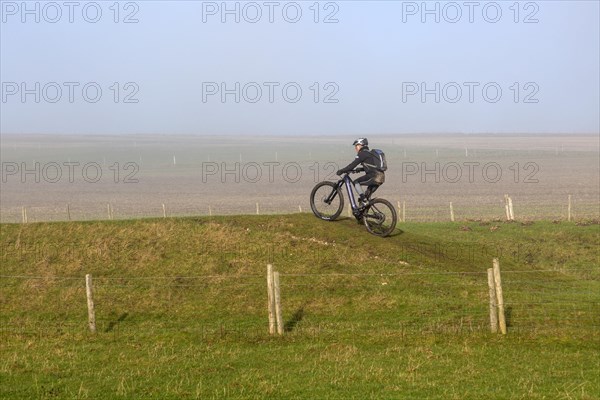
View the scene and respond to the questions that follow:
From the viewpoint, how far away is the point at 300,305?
21.0 meters

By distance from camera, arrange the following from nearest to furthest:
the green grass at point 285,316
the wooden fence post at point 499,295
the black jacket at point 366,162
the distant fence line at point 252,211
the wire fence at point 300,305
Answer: the green grass at point 285,316
the wooden fence post at point 499,295
the wire fence at point 300,305
the black jacket at point 366,162
the distant fence line at point 252,211

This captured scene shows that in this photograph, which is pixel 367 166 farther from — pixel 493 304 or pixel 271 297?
pixel 493 304

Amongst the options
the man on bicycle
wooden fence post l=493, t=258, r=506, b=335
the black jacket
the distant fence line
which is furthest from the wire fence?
the distant fence line

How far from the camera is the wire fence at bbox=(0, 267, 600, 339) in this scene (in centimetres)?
1925

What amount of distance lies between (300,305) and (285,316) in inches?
31.2

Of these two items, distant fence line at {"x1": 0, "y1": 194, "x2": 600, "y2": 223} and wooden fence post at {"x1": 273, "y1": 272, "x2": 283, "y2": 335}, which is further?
distant fence line at {"x1": 0, "y1": 194, "x2": 600, "y2": 223}

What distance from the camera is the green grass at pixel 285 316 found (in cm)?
1415

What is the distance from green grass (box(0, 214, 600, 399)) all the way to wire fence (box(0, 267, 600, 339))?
0.05 m

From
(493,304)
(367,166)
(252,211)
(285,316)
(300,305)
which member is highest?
(367,166)

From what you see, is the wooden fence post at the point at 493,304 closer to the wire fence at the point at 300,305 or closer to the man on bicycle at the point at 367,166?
the wire fence at the point at 300,305

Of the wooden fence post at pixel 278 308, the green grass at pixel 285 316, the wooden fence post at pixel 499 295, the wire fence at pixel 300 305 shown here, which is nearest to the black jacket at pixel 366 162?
the green grass at pixel 285 316

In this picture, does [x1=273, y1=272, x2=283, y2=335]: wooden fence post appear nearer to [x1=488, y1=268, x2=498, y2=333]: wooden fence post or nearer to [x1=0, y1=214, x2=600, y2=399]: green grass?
[x1=0, y1=214, x2=600, y2=399]: green grass

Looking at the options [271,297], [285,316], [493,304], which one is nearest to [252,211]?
[285,316]

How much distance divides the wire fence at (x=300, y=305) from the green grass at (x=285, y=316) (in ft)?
0.17
